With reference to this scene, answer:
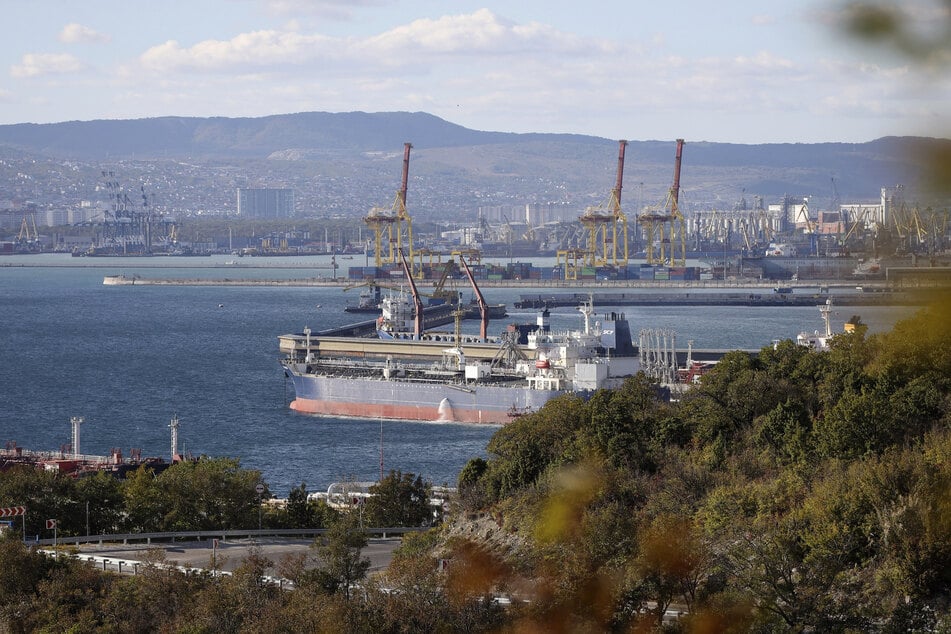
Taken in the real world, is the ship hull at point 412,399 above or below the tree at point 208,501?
below

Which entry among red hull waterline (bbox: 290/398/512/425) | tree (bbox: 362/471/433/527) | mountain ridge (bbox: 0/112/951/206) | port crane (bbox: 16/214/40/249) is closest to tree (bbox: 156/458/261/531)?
tree (bbox: 362/471/433/527)

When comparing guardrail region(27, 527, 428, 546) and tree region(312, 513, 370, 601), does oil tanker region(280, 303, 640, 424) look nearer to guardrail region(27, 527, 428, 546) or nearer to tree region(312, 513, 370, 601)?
guardrail region(27, 527, 428, 546)

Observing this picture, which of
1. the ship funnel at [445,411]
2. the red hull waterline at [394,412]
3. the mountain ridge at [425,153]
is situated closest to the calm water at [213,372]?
the red hull waterline at [394,412]

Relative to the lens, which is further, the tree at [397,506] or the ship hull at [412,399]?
the ship hull at [412,399]

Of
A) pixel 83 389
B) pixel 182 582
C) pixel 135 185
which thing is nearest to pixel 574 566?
pixel 182 582

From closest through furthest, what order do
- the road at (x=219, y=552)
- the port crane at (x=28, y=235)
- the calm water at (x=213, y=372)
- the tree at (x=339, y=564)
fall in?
the tree at (x=339, y=564), the road at (x=219, y=552), the calm water at (x=213, y=372), the port crane at (x=28, y=235)

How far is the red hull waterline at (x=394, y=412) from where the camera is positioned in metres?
18.6

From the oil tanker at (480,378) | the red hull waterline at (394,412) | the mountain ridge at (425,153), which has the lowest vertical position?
the red hull waterline at (394,412)

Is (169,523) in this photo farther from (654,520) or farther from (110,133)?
(110,133)

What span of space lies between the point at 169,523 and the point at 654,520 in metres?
3.89

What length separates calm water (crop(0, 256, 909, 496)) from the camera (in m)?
16.3

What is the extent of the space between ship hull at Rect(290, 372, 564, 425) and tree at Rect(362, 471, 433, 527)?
7.52 m

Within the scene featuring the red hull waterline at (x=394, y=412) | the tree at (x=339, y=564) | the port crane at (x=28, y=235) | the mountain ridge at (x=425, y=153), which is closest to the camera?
the tree at (x=339, y=564)

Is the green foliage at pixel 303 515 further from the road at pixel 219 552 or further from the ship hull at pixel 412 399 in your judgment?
the ship hull at pixel 412 399
